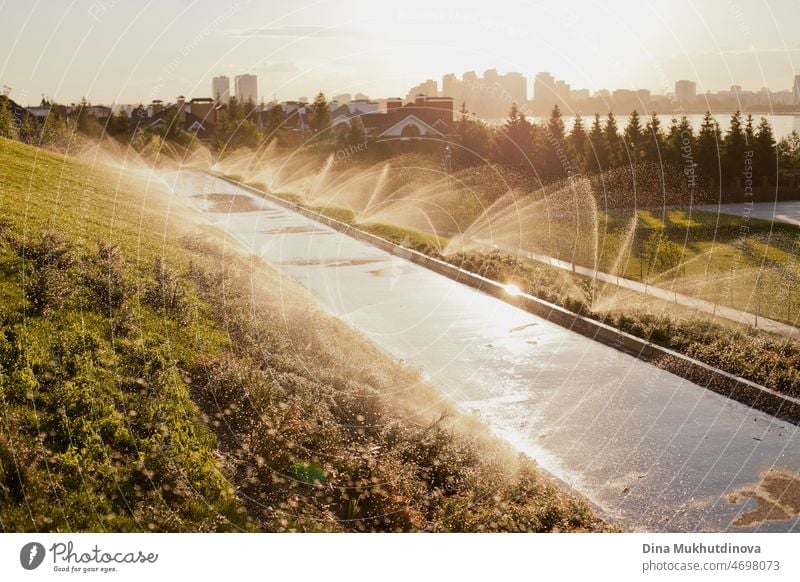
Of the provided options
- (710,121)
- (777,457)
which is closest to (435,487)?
(777,457)

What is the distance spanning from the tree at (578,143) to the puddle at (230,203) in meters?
14.7

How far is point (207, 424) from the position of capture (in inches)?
350

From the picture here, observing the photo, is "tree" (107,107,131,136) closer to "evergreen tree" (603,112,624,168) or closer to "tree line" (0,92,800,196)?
"tree line" (0,92,800,196)

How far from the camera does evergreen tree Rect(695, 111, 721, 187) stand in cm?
3803

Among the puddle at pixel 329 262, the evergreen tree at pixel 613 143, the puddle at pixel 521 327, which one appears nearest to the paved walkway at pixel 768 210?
the evergreen tree at pixel 613 143

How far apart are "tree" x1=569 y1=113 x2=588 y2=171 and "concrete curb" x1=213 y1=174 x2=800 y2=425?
A: 19.7 meters

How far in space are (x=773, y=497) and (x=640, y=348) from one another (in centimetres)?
532

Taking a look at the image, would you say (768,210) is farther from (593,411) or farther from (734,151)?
(593,411)

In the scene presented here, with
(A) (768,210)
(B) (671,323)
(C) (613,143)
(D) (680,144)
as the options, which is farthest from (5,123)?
(B) (671,323)

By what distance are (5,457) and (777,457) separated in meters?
7.34

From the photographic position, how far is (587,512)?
297 inches

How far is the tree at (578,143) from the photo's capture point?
40.1 meters

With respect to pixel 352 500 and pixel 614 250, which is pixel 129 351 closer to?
pixel 352 500

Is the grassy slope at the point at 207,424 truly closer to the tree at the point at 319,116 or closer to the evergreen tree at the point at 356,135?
the evergreen tree at the point at 356,135
